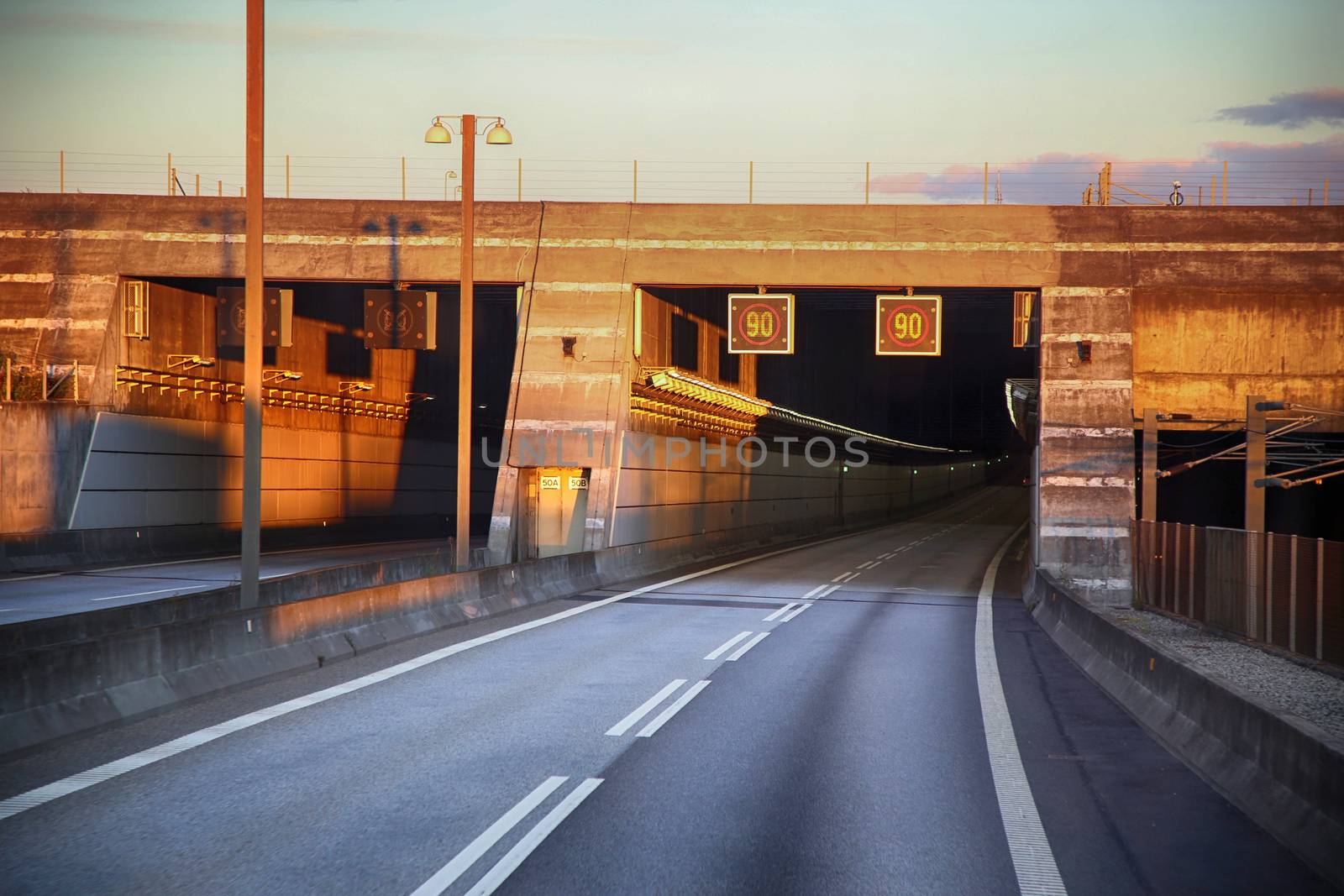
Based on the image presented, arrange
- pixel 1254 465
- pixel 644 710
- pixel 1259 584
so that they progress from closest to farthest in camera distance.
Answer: pixel 644 710 → pixel 1259 584 → pixel 1254 465

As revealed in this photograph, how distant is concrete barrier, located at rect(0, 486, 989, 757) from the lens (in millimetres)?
9844

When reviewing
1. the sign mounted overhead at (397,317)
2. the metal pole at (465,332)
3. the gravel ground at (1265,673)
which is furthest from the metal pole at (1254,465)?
the sign mounted overhead at (397,317)

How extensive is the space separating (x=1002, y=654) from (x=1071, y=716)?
5.26 m

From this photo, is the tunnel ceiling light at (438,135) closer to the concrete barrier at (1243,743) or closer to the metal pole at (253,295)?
the metal pole at (253,295)

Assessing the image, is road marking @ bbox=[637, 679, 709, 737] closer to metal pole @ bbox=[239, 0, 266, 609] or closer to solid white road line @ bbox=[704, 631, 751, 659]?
solid white road line @ bbox=[704, 631, 751, 659]

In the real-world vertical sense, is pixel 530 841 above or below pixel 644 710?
Answer: above

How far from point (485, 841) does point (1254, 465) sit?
682 inches

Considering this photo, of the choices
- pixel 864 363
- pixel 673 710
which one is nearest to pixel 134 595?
pixel 673 710

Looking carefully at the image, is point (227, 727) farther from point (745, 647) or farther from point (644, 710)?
point (745, 647)

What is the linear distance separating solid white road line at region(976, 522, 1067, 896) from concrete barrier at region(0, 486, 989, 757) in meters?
7.60

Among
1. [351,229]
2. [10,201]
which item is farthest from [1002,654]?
[10,201]

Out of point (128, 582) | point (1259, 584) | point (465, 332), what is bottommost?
point (128, 582)

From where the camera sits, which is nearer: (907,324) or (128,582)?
(128,582)

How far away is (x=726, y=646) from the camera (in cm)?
1744
